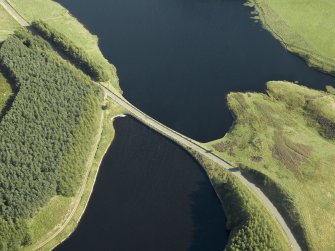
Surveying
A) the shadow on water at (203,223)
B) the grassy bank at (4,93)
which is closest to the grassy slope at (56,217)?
the shadow on water at (203,223)

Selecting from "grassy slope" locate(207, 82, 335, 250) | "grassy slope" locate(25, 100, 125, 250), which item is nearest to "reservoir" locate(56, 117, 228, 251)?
"grassy slope" locate(25, 100, 125, 250)

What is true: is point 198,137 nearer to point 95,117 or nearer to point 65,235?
point 95,117

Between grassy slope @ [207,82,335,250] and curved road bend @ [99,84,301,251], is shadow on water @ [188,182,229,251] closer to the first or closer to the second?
curved road bend @ [99,84,301,251]

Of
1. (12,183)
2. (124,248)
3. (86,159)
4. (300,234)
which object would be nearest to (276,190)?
(300,234)

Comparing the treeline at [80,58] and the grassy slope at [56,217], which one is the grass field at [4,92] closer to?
the treeline at [80,58]

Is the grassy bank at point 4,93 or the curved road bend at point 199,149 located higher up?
the curved road bend at point 199,149

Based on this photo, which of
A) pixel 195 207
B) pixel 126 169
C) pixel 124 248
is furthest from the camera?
pixel 126 169

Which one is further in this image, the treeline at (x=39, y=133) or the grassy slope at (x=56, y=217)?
the treeline at (x=39, y=133)
